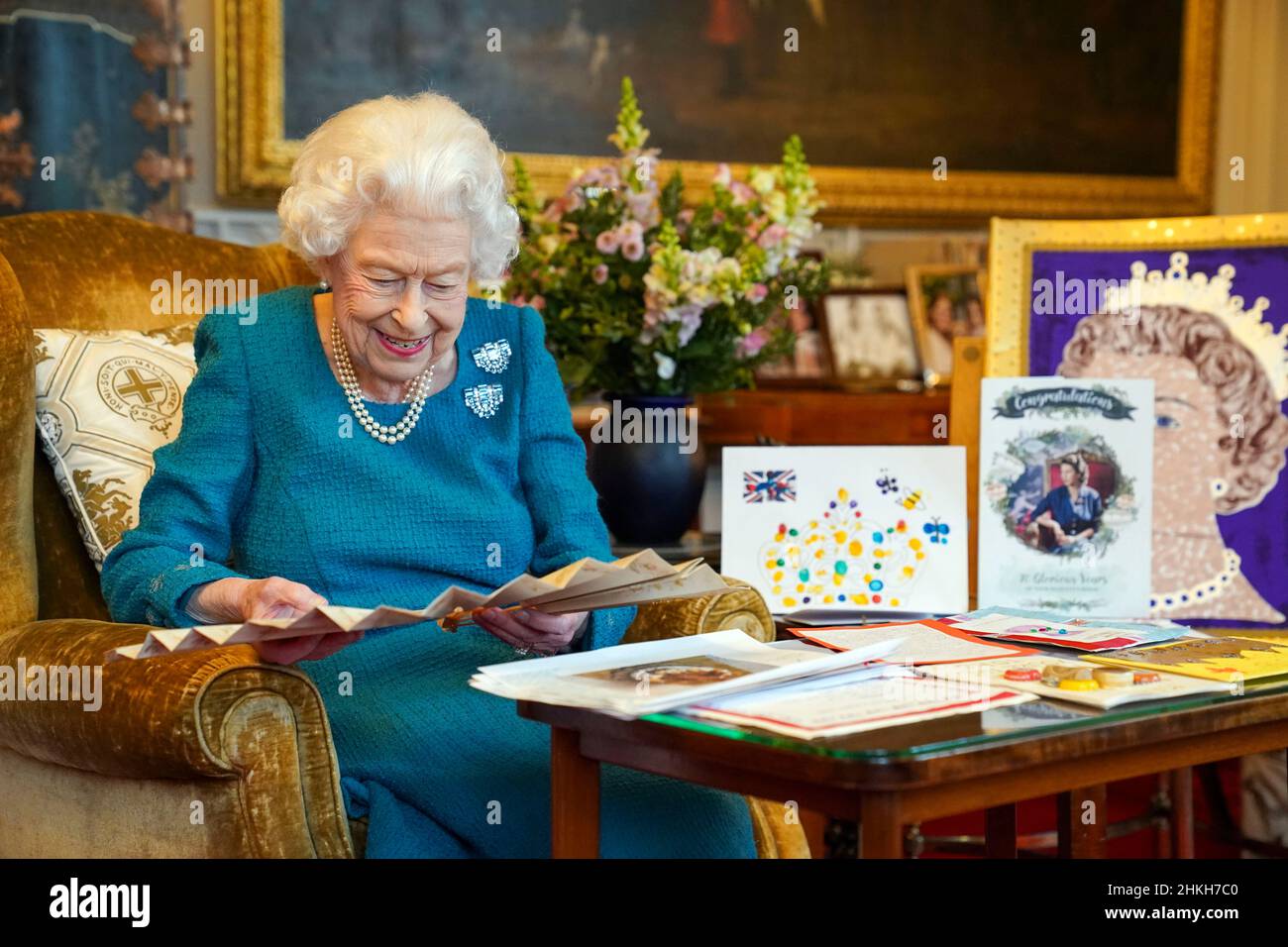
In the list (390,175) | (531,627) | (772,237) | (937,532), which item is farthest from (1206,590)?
(390,175)

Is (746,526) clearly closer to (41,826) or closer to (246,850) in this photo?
(246,850)

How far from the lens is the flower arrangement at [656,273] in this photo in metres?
2.65

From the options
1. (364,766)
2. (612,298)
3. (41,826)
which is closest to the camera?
(364,766)

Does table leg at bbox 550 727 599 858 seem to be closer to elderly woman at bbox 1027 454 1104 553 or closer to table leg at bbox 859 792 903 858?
table leg at bbox 859 792 903 858

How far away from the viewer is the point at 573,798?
1386mm

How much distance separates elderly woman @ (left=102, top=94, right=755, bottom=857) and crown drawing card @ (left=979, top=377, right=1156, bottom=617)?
61 cm

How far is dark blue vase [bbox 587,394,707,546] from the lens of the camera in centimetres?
264

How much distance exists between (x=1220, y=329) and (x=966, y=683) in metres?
1.25

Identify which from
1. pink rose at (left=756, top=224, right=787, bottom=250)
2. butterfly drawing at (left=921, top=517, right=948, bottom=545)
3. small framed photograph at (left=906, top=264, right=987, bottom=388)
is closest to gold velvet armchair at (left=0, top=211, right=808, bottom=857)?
butterfly drawing at (left=921, top=517, right=948, bottom=545)

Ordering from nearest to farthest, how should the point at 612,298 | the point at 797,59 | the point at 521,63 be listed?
the point at 612,298
the point at 521,63
the point at 797,59

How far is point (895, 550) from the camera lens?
85.5 inches

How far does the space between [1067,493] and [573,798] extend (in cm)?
110

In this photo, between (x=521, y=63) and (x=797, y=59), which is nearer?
(x=521, y=63)
